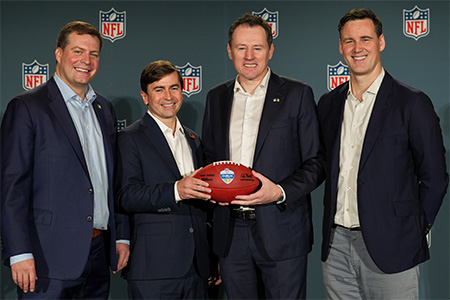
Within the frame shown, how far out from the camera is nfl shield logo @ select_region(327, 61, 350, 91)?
3.56 metres

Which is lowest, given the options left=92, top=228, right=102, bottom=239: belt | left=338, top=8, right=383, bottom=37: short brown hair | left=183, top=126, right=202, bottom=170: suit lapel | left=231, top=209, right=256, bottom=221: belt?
left=92, top=228, right=102, bottom=239: belt

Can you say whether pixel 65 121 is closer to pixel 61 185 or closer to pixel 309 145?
pixel 61 185

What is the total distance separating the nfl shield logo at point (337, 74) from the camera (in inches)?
140

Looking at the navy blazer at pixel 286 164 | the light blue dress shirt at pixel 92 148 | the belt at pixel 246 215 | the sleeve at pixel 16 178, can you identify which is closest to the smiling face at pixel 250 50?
the navy blazer at pixel 286 164

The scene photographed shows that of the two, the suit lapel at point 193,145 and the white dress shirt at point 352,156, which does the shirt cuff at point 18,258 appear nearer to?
the suit lapel at point 193,145

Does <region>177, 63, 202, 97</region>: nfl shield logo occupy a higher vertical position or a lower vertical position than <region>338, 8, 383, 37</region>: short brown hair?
lower

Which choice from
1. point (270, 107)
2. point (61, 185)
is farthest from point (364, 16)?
point (61, 185)

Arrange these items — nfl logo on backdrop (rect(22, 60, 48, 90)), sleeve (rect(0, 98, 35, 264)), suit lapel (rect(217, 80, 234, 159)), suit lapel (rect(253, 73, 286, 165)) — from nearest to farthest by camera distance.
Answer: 1. sleeve (rect(0, 98, 35, 264))
2. suit lapel (rect(253, 73, 286, 165))
3. suit lapel (rect(217, 80, 234, 159))
4. nfl logo on backdrop (rect(22, 60, 48, 90))

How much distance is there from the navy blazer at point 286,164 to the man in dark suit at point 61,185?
573 millimetres

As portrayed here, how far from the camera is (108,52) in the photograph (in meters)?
3.62

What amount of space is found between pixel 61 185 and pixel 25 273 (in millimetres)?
390

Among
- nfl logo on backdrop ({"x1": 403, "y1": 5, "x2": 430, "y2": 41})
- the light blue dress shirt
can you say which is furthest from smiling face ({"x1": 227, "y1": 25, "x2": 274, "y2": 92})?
nfl logo on backdrop ({"x1": 403, "y1": 5, "x2": 430, "y2": 41})

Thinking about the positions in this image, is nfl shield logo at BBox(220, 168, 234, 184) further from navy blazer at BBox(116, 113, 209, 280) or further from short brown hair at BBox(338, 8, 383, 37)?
short brown hair at BBox(338, 8, 383, 37)

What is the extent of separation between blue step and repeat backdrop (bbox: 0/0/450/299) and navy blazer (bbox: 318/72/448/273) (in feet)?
4.82
